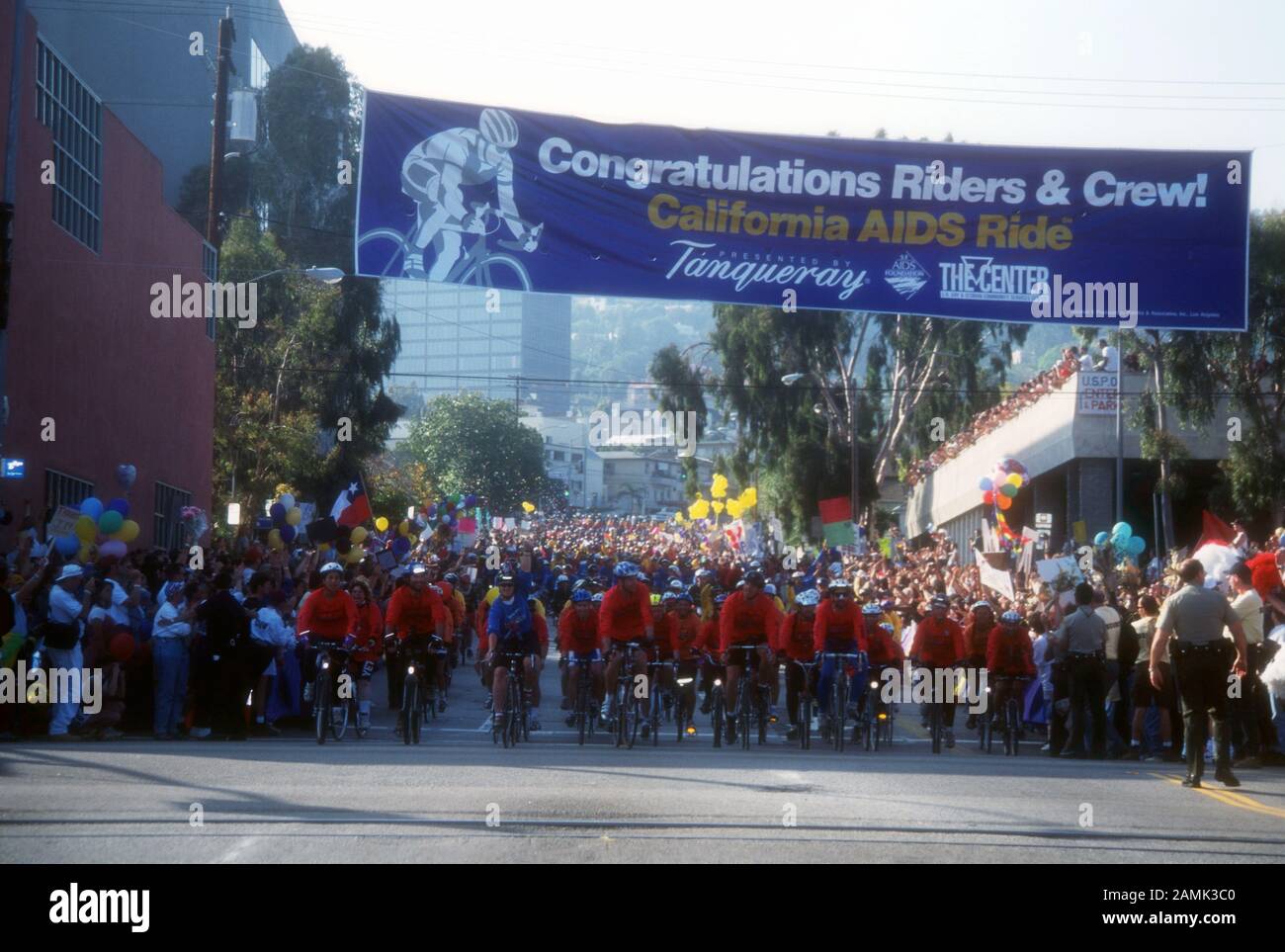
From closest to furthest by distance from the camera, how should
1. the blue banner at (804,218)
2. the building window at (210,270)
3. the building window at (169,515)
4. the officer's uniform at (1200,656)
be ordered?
the officer's uniform at (1200,656)
the blue banner at (804,218)
the building window at (169,515)
the building window at (210,270)

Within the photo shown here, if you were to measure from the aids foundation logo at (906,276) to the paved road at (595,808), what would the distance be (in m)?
4.58

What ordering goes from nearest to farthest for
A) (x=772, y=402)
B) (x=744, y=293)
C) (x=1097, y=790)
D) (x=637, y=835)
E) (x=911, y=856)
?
1. (x=911, y=856)
2. (x=637, y=835)
3. (x=1097, y=790)
4. (x=744, y=293)
5. (x=772, y=402)

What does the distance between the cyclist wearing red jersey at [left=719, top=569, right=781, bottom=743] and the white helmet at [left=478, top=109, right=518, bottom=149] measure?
5036 millimetres

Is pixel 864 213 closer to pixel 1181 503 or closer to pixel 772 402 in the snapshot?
pixel 1181 503

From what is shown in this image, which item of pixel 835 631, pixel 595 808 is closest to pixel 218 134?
pixel 835 631

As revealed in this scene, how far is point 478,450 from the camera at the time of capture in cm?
13112

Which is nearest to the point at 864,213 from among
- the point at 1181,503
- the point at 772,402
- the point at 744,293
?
Result: the point at 744,293

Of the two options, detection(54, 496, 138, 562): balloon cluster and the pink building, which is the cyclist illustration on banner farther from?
the pink building

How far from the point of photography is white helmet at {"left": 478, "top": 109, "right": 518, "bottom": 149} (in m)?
17.5

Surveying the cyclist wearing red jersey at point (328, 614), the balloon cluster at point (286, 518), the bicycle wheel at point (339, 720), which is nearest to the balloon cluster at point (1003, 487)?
the balloon cluster at point (286, 518)

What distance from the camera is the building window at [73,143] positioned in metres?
25.8

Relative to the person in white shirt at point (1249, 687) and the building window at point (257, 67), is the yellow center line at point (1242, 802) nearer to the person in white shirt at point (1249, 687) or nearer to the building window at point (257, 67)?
the person in white shirt at point (1249, 687)
